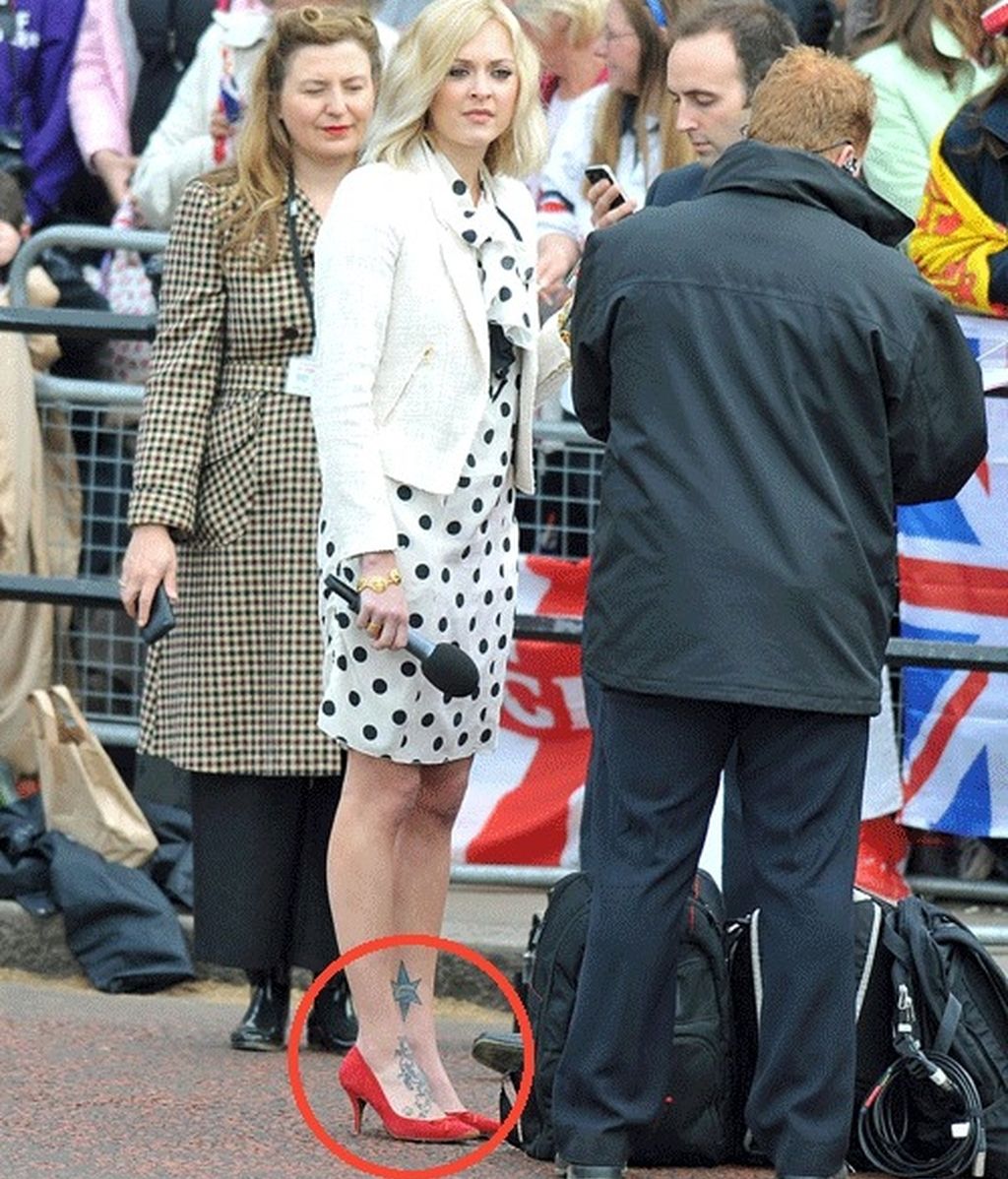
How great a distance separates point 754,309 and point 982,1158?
1.53 m

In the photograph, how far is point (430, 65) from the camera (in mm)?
5070

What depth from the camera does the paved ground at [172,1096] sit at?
195 inches

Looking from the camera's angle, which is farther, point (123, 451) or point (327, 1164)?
point (123, 451)

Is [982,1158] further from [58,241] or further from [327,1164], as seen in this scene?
[58,241]

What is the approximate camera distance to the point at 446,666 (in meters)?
4.84

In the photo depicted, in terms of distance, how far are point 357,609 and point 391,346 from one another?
0.49 m

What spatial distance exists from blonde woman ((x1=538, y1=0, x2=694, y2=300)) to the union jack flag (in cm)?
111

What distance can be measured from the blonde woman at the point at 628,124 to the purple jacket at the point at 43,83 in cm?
207

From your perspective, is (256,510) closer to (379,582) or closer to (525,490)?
(525,490)

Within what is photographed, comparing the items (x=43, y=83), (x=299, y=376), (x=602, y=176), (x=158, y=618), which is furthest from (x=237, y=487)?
(x=43, y=83)

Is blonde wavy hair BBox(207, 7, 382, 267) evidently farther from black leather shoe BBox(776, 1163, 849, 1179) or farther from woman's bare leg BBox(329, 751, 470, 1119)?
black leather shoe BBox(776, 1163, 849, 1179)

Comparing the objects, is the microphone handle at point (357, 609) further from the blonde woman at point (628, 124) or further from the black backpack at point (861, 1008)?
the blonde woman at point (628, 124)

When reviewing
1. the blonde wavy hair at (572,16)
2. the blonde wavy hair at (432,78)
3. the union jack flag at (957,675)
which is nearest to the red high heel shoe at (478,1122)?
the blonde wavy hair at (432,78)

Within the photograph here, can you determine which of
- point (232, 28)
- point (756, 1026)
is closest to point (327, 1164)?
point (756, 1026)
